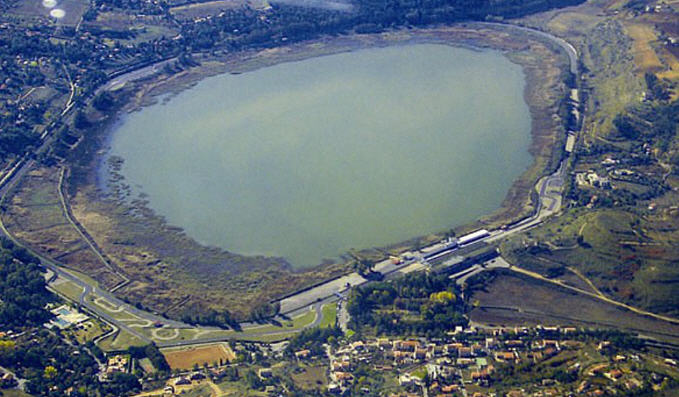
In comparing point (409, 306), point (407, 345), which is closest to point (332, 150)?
point (409, 306)

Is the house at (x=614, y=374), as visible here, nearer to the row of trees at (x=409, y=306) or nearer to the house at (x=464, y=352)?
the house at (x=464, y=352)

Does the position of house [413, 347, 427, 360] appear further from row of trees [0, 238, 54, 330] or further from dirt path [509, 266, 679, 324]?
row of trees [0, 238, 54, 330]

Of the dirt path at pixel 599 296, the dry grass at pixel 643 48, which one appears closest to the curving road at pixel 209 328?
the dirt path at pixel 599 296

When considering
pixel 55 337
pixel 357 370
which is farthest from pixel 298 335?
pixel 55 337

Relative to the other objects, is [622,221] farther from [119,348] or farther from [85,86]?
[85,86]

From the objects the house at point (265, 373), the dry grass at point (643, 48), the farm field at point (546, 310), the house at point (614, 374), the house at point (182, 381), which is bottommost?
the house at point (182, 381)

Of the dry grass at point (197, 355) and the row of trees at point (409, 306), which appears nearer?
the dry grass at point (197, 355)
